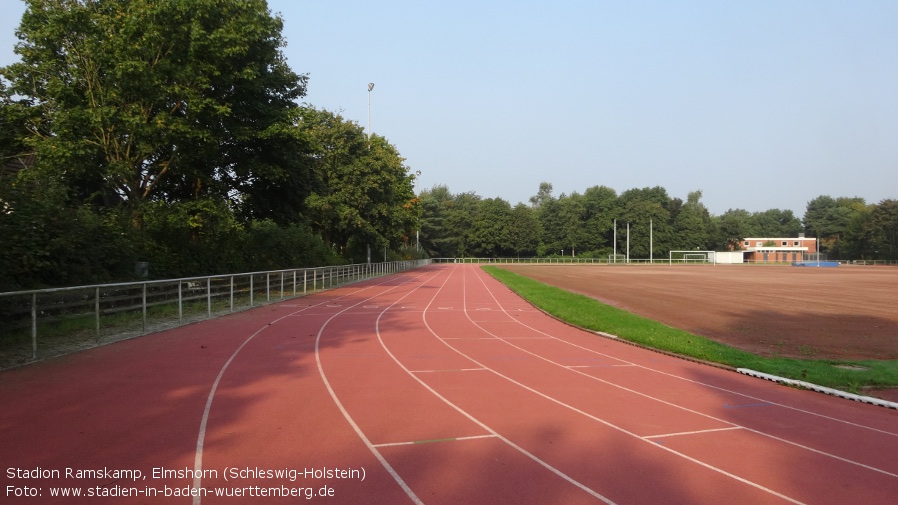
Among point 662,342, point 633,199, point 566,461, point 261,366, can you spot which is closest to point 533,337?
point 662,342

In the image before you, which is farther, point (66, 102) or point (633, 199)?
point (633, 199)

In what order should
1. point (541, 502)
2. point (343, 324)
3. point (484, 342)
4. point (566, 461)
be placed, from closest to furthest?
point (541, 502)
point (566, 461)
point (484, 342)
point (343, 324)

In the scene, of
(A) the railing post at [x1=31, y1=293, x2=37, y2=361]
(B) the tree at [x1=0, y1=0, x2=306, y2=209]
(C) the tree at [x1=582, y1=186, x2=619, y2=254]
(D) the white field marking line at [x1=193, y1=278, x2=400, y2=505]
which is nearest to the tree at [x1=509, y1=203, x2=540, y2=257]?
(C) the tree at [x1=582, y1=186, x2=619, y2=254]

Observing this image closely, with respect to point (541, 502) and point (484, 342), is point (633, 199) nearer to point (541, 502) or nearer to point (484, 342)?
point (484, 342)

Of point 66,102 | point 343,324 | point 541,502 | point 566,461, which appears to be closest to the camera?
point 541,502

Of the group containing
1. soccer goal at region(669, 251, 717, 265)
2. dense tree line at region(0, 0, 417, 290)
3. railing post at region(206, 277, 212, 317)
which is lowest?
soccer goal at region(669, 251, 717, 265)

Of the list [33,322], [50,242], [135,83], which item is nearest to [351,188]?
[135,83]

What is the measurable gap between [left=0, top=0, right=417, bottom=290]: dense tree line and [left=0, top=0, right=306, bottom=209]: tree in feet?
0.17

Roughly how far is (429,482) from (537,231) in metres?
111

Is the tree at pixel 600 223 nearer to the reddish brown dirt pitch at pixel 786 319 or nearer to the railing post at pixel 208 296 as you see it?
the reddish brown dirt pitch at pixel 786 319

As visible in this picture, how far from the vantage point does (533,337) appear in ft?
43.3

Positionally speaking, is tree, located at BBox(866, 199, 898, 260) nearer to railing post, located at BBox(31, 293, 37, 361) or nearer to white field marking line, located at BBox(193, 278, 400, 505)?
white field marking line, located at BBox(193, 278, 400, 505)

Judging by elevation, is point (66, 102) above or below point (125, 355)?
above

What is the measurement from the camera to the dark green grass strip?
883 centimetres
